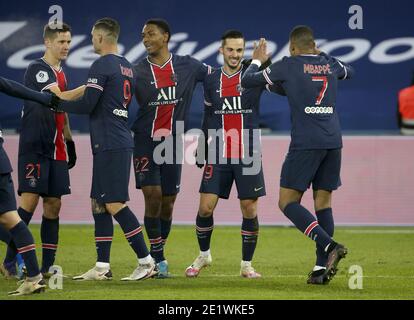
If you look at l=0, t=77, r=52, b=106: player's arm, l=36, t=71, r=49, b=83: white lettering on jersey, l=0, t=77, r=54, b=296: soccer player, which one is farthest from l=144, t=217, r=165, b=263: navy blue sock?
l=0, t=77, r=52, b=106: player's arm

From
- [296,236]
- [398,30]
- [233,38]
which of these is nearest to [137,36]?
[398,30]

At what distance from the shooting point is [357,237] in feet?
42.7

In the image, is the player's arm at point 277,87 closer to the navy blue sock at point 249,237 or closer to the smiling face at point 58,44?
the navy blue sock at point 249,237

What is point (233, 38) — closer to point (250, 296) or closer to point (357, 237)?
point (250, 296)

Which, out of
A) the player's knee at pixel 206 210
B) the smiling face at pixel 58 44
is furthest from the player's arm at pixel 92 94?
the player's knee at pixel 206 210

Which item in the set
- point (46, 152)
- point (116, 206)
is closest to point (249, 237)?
point (116, 206)

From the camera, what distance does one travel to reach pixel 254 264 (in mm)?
10352

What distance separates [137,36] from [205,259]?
8.50m

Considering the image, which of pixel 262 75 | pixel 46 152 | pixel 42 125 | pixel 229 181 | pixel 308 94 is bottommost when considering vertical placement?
pixel 229 181

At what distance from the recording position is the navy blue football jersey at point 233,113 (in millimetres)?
9445

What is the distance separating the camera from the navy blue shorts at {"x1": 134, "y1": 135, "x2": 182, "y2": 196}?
9.31 meters

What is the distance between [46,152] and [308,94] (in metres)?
2.32

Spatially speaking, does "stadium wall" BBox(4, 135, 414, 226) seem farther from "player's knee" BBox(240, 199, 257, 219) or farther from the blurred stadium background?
"player's knee" BBox(240, 199, 257, 219)

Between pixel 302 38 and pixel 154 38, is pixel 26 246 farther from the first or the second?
pixel 302 38
